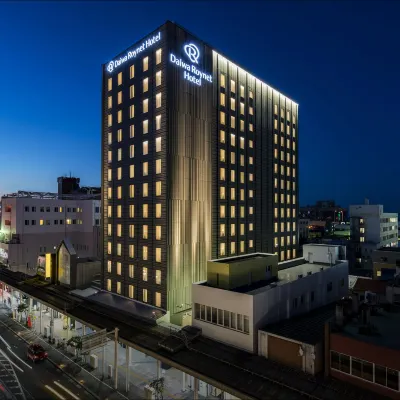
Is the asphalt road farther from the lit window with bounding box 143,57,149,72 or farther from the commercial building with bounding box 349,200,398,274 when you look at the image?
the commercial building with bounding box 349,200,398,274

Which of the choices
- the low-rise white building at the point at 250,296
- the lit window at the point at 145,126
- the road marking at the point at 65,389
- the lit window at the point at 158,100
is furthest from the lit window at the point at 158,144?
the road marking at the point at 65,389

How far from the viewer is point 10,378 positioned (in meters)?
36.2

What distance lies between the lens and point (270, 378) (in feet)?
88.7

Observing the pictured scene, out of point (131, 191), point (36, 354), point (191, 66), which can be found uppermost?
point (191, 66)

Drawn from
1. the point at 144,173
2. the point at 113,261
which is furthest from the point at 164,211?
the point at 113,261

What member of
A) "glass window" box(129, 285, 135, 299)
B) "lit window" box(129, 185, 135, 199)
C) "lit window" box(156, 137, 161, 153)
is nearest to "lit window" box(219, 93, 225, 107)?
"lit window" box(156, 137, 161, 153)

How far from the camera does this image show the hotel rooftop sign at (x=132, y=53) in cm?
5000

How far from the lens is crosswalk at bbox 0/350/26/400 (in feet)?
108

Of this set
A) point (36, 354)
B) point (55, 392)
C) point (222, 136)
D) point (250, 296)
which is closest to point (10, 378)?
point (36, 354)

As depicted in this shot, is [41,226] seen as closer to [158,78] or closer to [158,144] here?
[158,144]

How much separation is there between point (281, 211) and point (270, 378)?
5208cm

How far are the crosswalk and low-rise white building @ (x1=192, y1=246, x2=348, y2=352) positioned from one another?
2005cm

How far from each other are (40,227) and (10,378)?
187 ft

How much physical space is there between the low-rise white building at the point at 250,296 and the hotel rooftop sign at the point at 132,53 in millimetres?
36612
